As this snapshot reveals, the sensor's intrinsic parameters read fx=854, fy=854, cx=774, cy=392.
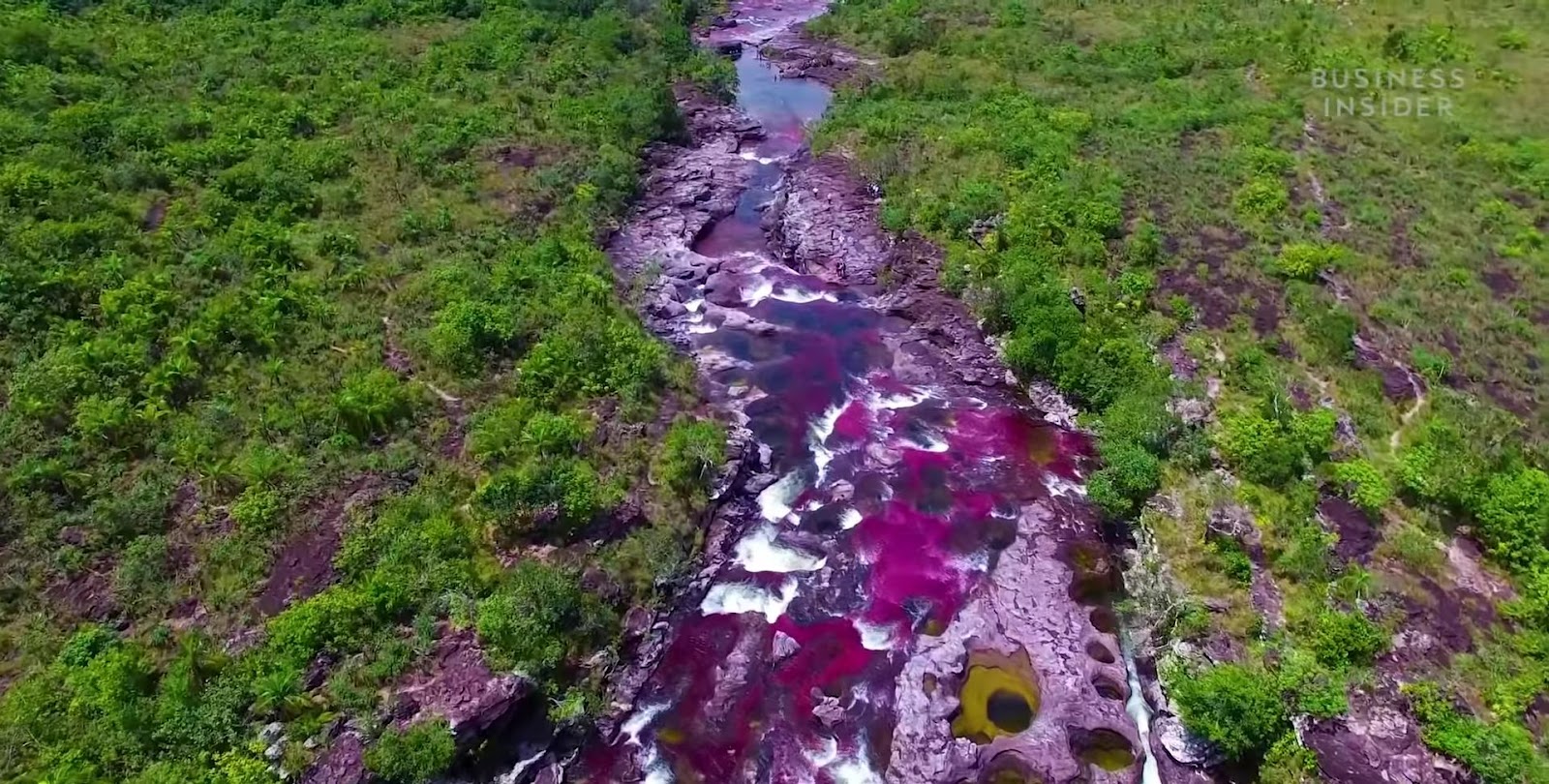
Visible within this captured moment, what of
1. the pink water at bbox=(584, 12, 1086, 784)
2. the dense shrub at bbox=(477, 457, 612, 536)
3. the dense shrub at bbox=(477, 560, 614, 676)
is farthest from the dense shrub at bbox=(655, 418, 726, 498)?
the dense shrub at bbox=(477, 560, 614, 676)

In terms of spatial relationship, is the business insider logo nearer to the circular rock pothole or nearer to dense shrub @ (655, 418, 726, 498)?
the circular rock pothole

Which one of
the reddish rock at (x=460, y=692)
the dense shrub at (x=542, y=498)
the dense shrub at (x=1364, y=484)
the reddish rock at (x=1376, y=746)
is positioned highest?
the dense shrub at (x=542, y=498)

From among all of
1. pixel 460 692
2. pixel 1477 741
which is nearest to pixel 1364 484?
pixel 1477 741

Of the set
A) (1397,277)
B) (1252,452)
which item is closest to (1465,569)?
(1252,452)

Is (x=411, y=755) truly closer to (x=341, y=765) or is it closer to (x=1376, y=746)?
(x=341, y=765)

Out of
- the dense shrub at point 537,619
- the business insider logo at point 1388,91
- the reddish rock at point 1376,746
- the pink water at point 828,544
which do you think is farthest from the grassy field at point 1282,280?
the dense shrub at point 537,619

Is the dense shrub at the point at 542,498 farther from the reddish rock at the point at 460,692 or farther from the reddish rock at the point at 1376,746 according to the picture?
the reddish rock at the point at 1376,746

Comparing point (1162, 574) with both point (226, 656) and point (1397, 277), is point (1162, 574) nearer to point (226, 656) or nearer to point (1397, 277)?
point (1397, 277)
